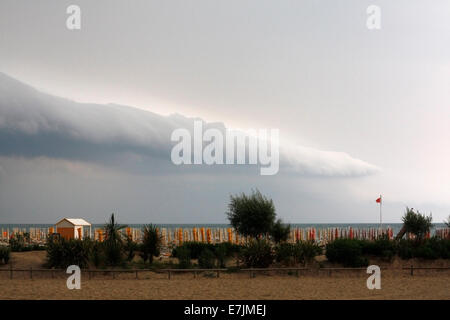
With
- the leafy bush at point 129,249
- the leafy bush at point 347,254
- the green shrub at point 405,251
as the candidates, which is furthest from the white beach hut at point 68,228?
the green shrub at point 405,251

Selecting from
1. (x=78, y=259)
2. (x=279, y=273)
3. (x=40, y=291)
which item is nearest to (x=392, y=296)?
(x=279, y=273)

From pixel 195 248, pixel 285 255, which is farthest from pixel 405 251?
pixel 195 248

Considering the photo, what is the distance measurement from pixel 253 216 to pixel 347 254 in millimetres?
7278

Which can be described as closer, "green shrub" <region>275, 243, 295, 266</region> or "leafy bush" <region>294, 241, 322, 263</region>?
"green shrub" <region>275, 243, 295, 266</region>

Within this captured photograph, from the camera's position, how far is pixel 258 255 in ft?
79.3

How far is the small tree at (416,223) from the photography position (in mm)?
33969

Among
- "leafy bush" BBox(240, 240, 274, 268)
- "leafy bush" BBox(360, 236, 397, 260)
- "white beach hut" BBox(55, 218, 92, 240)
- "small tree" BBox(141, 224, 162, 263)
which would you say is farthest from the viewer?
"white beach hut" BBox(55, 218, 92, 240)

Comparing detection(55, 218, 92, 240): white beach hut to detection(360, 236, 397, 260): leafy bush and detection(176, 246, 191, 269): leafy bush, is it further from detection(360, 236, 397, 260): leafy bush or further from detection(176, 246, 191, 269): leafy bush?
detection(360, 236, 397, 260): leafy bush

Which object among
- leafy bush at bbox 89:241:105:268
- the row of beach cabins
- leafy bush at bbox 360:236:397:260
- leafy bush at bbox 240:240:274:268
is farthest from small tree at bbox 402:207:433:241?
leafy bush at bbox 89:241:105:268

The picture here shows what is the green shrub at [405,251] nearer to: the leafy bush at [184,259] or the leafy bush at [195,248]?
the leafy bush at [195,248]

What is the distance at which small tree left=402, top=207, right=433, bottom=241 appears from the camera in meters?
34.0

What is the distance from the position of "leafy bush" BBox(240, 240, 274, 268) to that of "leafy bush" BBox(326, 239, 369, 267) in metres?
2.98
